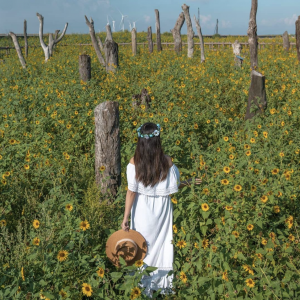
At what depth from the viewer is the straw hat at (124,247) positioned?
110 inches

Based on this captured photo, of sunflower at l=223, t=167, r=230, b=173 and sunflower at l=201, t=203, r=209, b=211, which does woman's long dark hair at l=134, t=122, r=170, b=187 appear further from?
sunflower at l=223, t=167, r=230, b=173

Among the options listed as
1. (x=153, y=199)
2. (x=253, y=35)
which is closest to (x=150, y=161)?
(x=153, y=199)

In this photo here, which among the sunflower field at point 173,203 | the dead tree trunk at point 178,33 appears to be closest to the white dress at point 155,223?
the sunflower field at point 173,203

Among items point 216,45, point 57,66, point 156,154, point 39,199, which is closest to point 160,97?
point 39,199

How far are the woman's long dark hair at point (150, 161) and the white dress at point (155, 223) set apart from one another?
6 cm

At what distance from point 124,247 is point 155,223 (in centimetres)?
36

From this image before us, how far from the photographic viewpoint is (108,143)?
4.33m

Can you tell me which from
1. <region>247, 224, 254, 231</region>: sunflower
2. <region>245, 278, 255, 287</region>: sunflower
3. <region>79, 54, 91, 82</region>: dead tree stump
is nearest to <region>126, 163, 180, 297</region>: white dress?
<region>247, 224, 254, 231</region>: sunflower

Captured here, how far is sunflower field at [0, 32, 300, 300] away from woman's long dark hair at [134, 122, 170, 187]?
0.34m

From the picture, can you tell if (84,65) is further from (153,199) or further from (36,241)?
(36,241)

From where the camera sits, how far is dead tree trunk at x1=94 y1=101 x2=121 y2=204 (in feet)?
14.1

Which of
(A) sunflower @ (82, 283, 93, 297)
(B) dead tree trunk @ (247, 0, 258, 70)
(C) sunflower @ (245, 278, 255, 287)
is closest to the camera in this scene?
(A) sunflower @ (82, 283, 93, 297)

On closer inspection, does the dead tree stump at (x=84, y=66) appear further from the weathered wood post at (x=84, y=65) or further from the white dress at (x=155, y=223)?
the white dress at (x=155, y=223)

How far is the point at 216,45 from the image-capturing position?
23.4m
